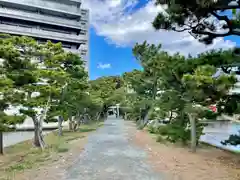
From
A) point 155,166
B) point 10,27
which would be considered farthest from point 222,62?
point 10,27

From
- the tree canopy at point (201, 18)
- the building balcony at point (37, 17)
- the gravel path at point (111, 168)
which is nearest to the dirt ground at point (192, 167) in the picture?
the gravel path at point (111, 168)

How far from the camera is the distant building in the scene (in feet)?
117

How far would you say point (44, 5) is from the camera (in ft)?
125

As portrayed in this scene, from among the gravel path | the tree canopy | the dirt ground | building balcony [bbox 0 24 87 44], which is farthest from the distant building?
the tree canopy

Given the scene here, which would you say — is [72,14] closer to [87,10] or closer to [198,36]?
[87,10]

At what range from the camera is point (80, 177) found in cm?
502

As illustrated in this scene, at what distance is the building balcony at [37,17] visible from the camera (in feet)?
115

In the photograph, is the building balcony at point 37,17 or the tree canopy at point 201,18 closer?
the tree canopy at point 201,18

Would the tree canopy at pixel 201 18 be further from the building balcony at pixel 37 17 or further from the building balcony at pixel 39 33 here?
the building balcony at pixel 37 17

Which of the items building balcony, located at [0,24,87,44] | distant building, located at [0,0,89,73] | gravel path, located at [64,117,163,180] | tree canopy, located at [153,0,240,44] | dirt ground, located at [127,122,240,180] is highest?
distant building, located at [0,0,89,73]

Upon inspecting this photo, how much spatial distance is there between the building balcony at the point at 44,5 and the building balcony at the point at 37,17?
98 cm

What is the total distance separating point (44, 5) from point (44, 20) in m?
2.51

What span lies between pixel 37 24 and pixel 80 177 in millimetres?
37538

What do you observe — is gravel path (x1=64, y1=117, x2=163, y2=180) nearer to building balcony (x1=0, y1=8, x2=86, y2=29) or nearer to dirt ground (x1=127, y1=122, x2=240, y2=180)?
dirt ground (x1=127, y1=122, x2=240, y2=180)
